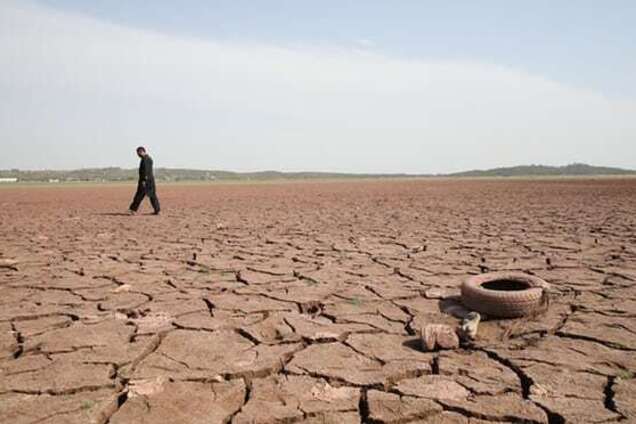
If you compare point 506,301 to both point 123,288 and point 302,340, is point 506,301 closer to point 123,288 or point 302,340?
point 302,340

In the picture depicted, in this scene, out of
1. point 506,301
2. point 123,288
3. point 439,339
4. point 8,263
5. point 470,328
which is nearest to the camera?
point 439,339

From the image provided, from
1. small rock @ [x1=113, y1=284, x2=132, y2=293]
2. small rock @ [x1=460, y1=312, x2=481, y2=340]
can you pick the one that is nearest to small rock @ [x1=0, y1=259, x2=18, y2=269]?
small rock @ [x1=113, y1=284, x2=132, y2=293]

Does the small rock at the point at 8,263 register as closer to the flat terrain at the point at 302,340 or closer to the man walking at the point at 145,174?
the flat terrain at the point at 302,340

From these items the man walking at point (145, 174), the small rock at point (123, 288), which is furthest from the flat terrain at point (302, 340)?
the man walking at point (145, 174)

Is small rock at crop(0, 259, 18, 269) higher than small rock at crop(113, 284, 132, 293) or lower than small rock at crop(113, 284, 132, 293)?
lower

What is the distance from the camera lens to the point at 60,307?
3.02m

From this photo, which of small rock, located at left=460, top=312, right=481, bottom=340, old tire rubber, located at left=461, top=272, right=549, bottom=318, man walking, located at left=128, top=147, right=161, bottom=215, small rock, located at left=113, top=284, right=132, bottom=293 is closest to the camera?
small rock, located at left=460, top=312, right=481, bottom=340

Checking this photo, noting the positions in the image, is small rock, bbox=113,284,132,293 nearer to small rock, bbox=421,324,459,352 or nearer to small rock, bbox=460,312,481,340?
small rock, bbox=421,324,459,352

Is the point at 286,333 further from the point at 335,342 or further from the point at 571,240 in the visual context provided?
the point at 571,240

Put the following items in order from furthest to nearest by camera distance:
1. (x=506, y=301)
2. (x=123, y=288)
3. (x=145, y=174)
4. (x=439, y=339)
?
(x=145, y=174) → (x=123, y=288) → (x=506, y=301) → (x=439, y=339)

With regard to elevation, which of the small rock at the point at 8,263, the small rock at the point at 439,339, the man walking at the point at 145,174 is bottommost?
the small rock at the point at 8,263

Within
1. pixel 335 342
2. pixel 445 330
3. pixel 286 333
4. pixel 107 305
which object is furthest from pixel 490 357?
pixel 107 305

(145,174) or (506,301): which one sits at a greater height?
(145,174)

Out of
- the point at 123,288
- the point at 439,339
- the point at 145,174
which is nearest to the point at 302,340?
the point at 439,339
